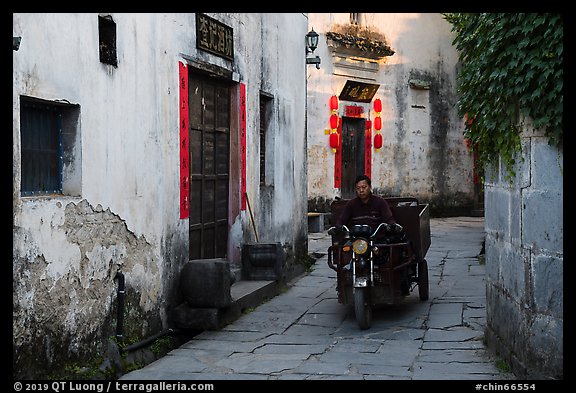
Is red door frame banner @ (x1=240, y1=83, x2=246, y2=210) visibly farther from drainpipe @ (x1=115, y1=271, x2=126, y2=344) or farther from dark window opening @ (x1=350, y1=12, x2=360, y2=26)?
dark window opening @ (x1=350, y1=12, x2=360, y2=26)

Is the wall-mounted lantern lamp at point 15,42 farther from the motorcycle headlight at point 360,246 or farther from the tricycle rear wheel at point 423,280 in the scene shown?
the tricycle rear wheel at point 423,280

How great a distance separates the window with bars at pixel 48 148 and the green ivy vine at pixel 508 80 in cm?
335

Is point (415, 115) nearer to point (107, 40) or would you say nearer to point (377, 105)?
point (377, 105)

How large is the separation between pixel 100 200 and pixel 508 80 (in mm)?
3544

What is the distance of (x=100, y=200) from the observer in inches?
254

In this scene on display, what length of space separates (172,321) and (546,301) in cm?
417

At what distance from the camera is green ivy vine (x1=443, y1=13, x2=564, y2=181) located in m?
4.75

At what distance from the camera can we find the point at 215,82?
30.8 ft

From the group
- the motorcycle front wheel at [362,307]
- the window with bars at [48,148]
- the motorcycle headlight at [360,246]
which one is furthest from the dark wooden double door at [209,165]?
the window with bars at [48,148]

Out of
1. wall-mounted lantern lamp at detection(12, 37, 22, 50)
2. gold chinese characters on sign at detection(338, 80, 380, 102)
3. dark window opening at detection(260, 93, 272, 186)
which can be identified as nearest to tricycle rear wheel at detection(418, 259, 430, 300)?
dark window opening at detection(260, 93, 272, 186)

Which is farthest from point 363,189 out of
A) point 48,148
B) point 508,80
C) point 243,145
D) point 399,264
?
point 48,148

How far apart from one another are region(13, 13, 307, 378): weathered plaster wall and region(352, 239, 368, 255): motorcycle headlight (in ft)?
6.34
